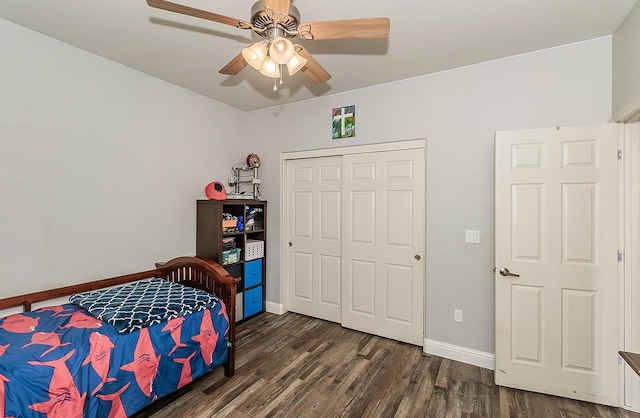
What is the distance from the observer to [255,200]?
3.58 m

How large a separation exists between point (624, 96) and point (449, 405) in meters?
2.47

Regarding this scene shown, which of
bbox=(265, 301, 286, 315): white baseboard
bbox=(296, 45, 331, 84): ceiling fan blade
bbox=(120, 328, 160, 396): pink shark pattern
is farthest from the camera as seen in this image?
bbox=(265, 301, 286, 315): white baseboard

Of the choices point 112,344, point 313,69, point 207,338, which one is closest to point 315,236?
point 207,338

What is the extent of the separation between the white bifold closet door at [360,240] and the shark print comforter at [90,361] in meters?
1.56

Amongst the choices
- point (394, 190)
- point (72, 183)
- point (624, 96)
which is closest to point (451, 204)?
point (394, 190)

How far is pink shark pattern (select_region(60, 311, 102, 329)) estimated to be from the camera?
70.1 inches

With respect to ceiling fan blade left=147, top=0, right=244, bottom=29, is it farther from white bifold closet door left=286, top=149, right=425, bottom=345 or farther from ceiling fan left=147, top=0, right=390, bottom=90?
white bifold closet door left=286, top=149, right=425, bottom=345

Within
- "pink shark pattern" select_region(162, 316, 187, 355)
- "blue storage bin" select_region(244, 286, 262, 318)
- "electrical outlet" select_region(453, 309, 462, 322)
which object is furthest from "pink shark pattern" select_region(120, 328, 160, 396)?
"electrical outlet" select_region(453, 309, 462, 322)

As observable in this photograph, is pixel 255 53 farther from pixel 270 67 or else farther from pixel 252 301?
pixel 252 301

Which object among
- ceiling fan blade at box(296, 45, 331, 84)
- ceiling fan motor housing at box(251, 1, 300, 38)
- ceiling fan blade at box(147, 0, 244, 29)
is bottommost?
ceiling fan blade at box(296, 45, 331, 84)

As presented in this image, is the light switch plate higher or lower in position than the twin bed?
higher

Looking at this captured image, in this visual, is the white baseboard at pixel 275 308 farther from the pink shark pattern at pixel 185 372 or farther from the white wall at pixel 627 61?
the white wall at pixel 627 61

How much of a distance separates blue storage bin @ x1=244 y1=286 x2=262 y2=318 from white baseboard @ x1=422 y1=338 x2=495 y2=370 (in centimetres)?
199

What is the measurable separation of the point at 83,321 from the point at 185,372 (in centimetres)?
75
